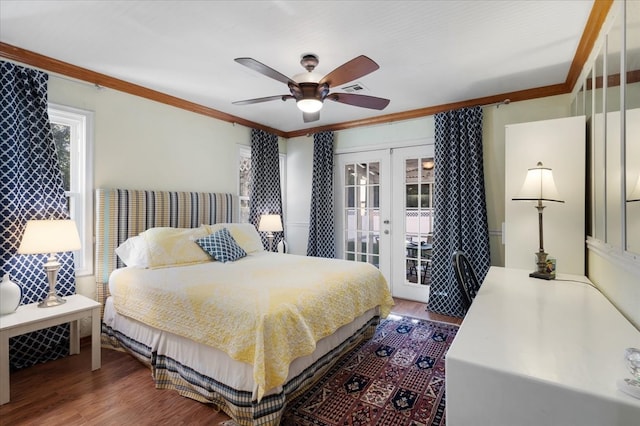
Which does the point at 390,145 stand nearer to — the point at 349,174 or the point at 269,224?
the point at 349,174

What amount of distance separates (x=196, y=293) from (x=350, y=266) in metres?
1.36

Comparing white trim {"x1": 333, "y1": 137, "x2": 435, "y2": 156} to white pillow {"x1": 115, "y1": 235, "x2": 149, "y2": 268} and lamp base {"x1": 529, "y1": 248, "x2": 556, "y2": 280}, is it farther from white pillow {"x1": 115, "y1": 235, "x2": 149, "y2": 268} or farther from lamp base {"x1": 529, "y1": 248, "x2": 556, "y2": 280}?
white pillow {"x1": 115, "y1": 235, "x2": 149, "y2": 268}

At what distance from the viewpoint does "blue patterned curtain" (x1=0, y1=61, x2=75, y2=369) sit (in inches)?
98.0

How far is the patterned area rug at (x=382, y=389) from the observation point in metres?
1.93

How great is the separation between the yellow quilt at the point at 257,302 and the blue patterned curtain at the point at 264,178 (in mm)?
1759

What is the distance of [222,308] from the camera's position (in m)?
1.96

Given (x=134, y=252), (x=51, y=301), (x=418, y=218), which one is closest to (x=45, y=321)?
(x=51, y=301)

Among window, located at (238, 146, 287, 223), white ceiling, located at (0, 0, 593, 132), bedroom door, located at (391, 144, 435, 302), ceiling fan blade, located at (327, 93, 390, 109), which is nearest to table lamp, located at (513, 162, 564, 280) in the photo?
white ceiling, located at (0, 0, 593, 132)

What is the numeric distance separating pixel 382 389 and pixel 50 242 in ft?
8.72

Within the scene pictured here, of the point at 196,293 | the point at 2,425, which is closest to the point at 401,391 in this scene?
the point at 196,293

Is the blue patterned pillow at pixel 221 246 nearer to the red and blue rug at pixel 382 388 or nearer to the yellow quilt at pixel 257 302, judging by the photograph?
the yellow quilt at pixel 257 302

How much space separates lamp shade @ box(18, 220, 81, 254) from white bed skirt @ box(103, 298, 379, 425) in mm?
778

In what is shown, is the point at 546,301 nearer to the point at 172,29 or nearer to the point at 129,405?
the point at 129,405

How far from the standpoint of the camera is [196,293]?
2160 mm
